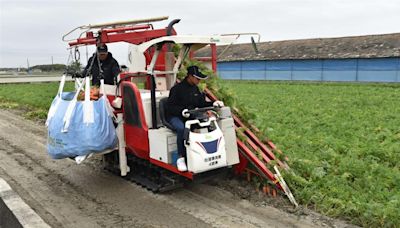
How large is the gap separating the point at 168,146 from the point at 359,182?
110 inches

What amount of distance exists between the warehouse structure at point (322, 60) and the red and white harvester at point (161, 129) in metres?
20.9

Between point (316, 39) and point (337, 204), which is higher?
point (316, 39)

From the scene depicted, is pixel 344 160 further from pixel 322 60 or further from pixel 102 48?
pixel 322 60

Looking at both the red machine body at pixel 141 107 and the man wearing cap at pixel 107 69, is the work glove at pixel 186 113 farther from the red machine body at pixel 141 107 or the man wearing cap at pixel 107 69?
the man wearing cap at pixel 107 69

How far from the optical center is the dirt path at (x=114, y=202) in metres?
4.86

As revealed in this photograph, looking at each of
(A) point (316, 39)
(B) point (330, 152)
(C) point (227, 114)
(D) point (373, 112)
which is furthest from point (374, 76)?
(C) point (227, 114)

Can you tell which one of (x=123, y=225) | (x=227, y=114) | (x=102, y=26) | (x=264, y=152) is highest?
(x=102, y=26)

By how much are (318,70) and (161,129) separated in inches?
1257

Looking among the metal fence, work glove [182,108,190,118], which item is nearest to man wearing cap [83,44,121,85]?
work glove [182,108,190,118]

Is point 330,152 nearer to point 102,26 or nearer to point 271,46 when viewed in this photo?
point 102,26

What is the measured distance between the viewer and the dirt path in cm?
486

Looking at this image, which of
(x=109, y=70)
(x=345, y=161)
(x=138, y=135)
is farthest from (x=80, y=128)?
(x=345, y=161)

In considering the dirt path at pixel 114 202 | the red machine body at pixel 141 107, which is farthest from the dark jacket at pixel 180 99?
the dirt path at pixel 114 202

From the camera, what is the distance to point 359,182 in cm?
572
